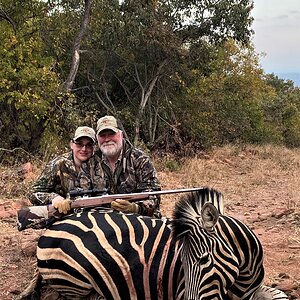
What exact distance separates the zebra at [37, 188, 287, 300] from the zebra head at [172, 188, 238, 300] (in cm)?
28

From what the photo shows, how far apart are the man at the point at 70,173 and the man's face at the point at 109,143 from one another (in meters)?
0.12

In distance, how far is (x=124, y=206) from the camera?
337cm

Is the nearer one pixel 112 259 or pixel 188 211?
pixel 188 211

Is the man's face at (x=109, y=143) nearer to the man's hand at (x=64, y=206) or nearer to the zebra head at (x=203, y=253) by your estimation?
the man's hand at (x=64, y=206)

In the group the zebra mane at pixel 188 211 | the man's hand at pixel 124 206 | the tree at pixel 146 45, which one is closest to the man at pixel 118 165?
the man's hand at pixel 124 206

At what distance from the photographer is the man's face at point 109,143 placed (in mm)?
3812

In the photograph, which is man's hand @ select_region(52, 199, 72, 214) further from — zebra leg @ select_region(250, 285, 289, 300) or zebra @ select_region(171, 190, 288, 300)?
zebra leg @ select_region(250, 285, 289, 300)

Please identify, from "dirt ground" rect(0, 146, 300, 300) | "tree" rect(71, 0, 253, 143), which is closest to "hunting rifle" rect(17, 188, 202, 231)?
"dirt ground" rect(0, 146, 300, 300)

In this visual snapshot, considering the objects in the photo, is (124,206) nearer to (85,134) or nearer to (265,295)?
(85,134)

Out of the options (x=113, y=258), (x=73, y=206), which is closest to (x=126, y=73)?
(x=73, y=206)

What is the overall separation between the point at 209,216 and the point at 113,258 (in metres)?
0.79

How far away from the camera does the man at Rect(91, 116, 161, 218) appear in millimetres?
3822

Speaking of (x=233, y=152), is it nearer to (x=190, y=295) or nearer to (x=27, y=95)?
(x=27, y=95)

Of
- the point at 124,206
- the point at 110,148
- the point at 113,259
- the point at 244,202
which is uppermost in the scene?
the point at 110,148
